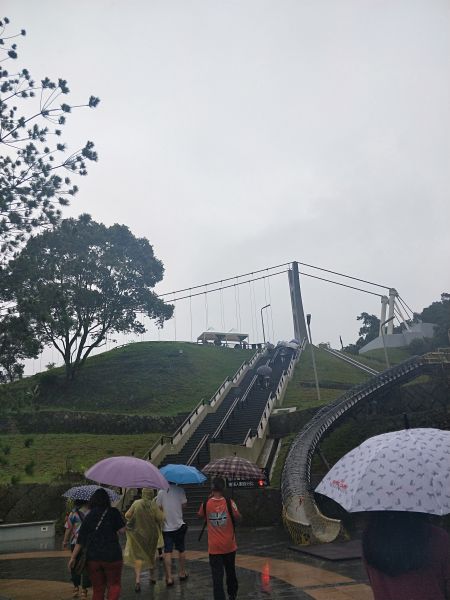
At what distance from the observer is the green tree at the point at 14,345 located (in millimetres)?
10289

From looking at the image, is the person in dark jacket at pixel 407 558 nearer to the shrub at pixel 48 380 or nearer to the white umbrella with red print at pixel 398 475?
the white umbrella with red print at pixel 398 475

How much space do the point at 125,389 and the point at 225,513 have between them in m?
36.1

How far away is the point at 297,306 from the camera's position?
7312 centimetres

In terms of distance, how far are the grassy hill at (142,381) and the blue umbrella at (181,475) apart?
2440 centimetres

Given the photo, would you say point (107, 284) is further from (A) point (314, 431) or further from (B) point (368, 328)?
(B) point (368, 328)

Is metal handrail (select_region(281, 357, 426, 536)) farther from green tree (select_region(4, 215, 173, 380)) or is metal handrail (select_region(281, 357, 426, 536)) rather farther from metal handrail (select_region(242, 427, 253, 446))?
green tree (select_region(4, 215, 173, 380))

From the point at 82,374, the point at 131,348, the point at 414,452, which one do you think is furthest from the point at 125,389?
the point at 414,452

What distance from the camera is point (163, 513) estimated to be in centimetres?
807

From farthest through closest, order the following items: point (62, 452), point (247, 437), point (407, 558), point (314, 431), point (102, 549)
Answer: point (62, 452)
point (247, 437)
point (314, 431)
point (102, 549)
point (407, 558)

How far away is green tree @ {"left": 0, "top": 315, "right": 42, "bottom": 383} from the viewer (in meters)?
10.3

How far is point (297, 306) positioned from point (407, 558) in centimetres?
7092

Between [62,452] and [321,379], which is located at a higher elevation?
[321,379]

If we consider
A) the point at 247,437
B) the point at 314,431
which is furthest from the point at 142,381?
the point at 314,431

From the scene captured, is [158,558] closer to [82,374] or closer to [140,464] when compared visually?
[140,464]
